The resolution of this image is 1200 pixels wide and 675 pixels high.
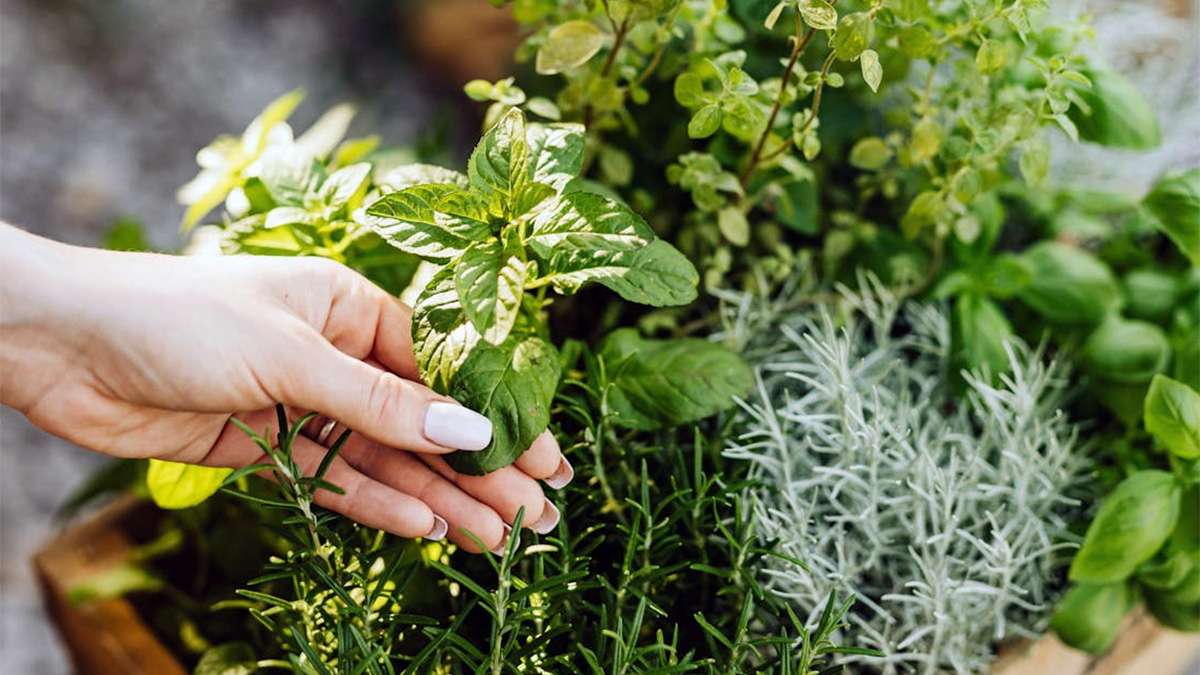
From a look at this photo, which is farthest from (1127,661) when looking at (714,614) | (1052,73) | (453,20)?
(453,20)

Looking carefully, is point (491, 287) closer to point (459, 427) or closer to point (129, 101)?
point (459, 427)

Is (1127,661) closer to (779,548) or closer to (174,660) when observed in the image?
(779,548)

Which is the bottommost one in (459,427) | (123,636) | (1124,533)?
(123,636)

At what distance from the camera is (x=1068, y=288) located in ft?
2.52

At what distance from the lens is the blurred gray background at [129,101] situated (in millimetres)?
1385

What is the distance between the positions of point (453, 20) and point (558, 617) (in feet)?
4.66

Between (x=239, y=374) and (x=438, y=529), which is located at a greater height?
(x=239, y=374)

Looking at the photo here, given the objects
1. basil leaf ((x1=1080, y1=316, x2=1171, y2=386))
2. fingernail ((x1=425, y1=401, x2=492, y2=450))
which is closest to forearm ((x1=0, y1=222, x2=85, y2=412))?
fingernail ((x1=425, y1=401, x2=492, y2=450))

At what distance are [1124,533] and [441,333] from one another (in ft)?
1.56

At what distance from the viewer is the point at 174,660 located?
2.55ft

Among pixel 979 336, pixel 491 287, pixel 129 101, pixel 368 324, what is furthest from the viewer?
pixel 129 101

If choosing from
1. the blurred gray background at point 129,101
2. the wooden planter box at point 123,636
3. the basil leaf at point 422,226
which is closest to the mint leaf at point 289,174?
the basil leaf at point 422,226

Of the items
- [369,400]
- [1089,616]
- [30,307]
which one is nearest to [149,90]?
[30,307]

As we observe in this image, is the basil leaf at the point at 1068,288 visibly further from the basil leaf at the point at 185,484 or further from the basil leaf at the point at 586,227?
the basil leaf at the point at 185,484
